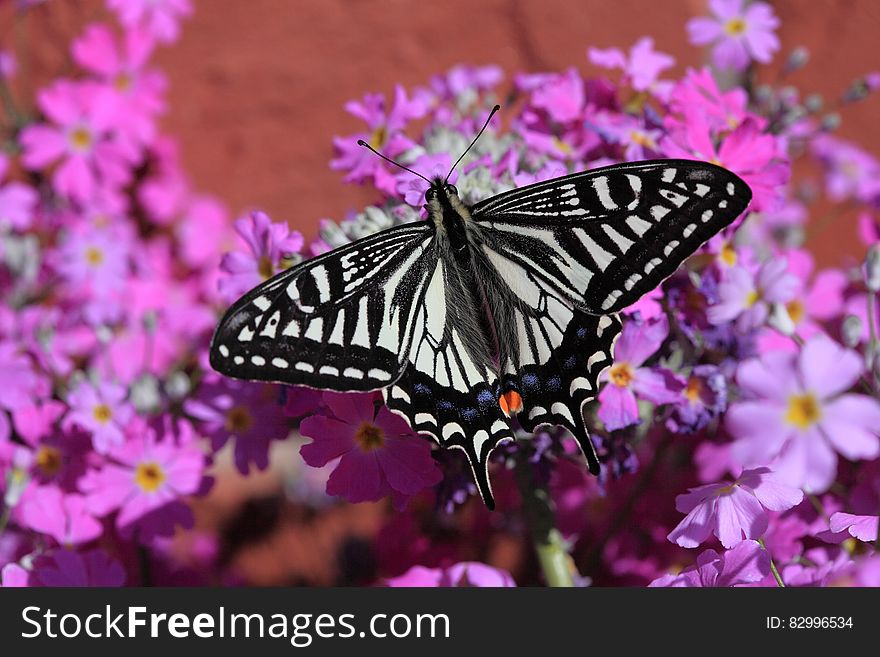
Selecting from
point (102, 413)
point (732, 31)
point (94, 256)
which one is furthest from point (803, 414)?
point (94, 256)

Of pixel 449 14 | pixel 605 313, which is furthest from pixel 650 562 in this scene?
pixel 449 14

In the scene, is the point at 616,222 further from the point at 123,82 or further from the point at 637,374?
the point at 123,82

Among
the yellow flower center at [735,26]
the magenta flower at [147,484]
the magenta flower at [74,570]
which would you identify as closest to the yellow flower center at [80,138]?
the magenta flower at [147,484]

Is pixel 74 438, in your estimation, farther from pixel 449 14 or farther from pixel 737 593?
pixel 449 14

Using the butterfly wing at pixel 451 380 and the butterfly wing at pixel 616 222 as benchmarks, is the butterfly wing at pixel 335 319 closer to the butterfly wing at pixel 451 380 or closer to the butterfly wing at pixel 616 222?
the butterfly wing at pixel 451 380

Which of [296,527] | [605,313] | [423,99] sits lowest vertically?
[605,313]

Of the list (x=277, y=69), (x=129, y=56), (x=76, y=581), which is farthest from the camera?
(x=277, y=69)
